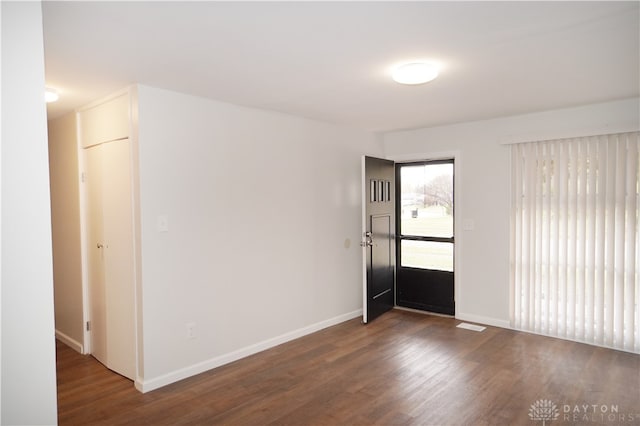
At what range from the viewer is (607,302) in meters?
3.98

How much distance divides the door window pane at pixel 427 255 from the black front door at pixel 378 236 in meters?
0.19

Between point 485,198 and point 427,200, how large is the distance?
79cm

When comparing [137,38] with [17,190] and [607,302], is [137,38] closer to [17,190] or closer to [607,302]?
[17,190]

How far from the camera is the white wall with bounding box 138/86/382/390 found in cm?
327

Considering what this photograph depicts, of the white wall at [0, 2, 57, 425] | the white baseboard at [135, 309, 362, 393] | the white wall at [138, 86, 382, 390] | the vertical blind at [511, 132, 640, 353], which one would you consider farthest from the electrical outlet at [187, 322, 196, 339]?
the vertical blind at [511, 132, 640, 353]

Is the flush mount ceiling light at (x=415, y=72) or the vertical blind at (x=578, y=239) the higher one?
the flush mount ceiling light at (x=415, y=72)

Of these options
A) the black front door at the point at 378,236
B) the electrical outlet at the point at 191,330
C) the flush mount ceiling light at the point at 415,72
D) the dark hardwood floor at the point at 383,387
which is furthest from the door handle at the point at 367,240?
the flush mount ceiling light at the point at 415,72

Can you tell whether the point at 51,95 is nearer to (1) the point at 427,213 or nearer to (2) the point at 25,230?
(2) the point at 25,230

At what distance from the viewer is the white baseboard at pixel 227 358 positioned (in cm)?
323

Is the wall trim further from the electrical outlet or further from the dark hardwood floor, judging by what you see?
the electrical outlet

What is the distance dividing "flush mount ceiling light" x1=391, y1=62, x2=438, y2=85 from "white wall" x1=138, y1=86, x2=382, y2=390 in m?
1.64

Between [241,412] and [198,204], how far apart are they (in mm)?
1692

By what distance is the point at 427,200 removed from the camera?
5.39 metres

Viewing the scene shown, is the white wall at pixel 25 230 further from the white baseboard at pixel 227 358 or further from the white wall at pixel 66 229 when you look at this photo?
the white wall at pixel 66 229
